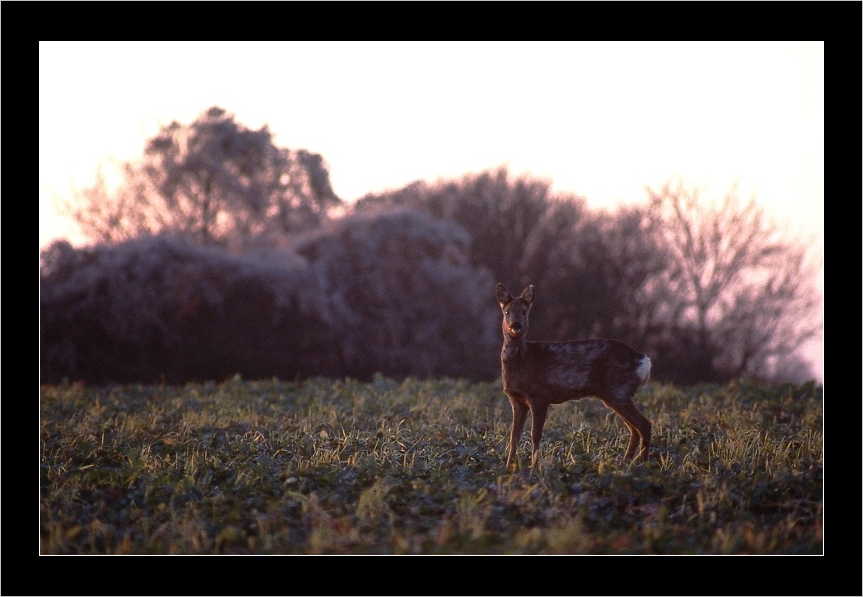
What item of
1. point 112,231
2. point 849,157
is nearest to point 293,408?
point 849,157

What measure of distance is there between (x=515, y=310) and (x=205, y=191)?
1974 centimetres

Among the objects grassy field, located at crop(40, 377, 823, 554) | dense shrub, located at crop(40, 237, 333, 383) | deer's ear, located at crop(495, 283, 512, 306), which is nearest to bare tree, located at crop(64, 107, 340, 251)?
dense shrub, located at crop(40, 237, 333, 383)

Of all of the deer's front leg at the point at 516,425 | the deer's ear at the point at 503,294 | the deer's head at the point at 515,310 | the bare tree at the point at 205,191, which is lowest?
the deer's front leg at the point at 516,425

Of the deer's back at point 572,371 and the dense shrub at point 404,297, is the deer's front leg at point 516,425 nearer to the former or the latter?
the deer's back at point 572,371

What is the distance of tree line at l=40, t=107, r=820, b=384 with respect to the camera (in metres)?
23.0

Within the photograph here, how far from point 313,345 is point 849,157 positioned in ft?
57.1

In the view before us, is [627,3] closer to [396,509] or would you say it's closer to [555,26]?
[555,26]

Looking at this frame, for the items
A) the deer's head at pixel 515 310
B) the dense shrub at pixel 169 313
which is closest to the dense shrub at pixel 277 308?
the dense shrub at pixel 169 313

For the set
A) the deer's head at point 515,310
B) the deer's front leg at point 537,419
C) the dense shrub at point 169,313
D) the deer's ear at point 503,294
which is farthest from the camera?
the dense shrub at point 169,313

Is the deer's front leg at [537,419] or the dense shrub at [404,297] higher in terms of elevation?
the dense shrub at [404,297]

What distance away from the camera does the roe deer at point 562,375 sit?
378 inches

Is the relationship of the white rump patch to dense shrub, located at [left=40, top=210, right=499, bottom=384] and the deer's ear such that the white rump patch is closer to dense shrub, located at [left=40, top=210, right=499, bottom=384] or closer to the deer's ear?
the deer's ear

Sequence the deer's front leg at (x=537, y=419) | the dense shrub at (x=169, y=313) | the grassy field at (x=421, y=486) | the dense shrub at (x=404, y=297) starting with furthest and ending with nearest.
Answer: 1. the dense shrub at (x=404, y=297)
2. the dense shrub at (x=169, y=313)
3. the deer's front leg at (x=537, y=419)
4. the grassy field at (x=421, y=486)

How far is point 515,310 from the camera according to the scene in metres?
9.68
